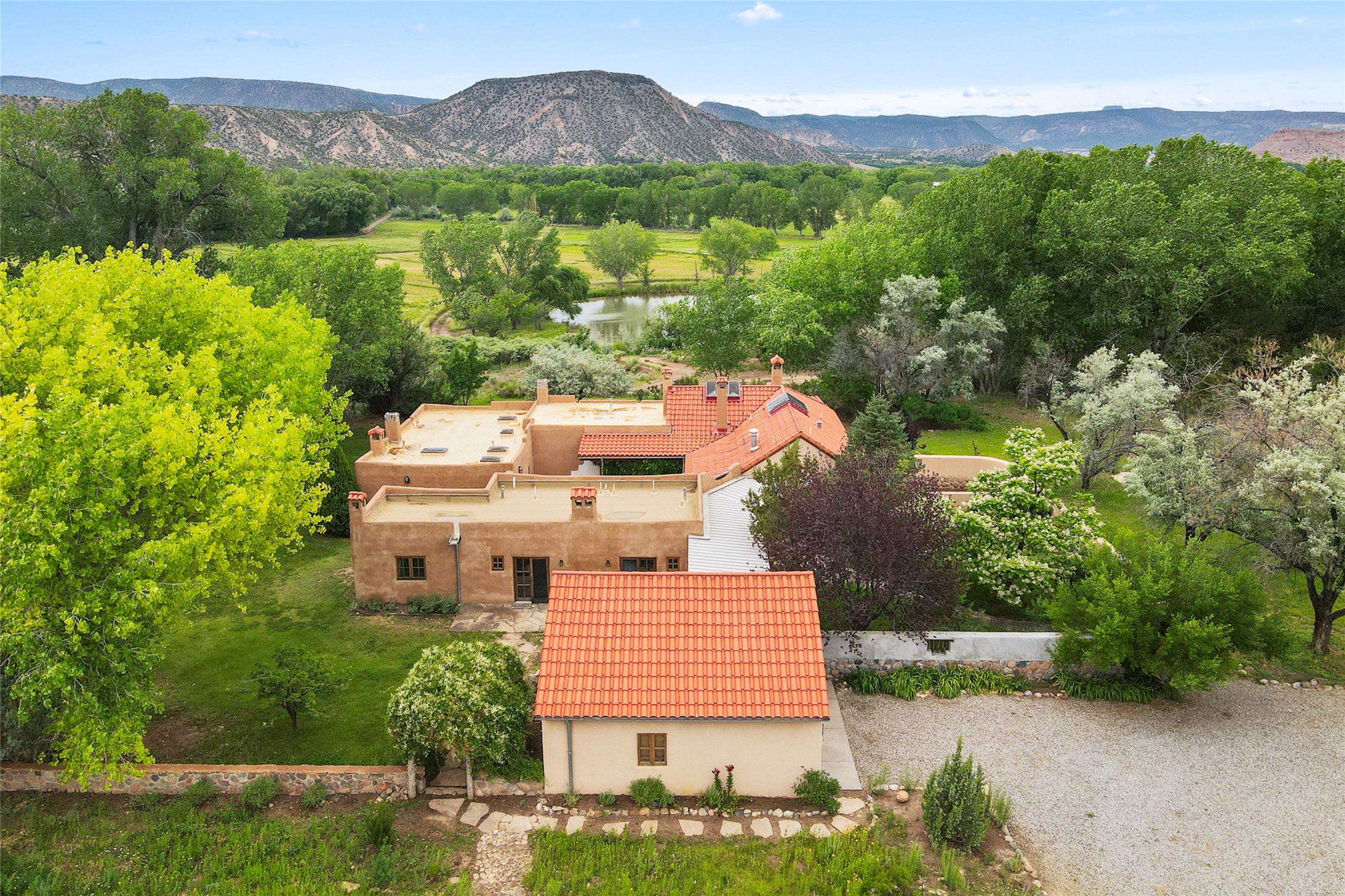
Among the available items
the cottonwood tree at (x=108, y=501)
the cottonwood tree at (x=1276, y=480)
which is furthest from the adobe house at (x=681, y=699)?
the cottonwood tree at (x=1276, y=480)

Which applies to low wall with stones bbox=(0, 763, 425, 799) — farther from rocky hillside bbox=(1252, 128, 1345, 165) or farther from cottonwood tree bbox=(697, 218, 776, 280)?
rocky hillside bbox=(1252, 128, 1345, 165)

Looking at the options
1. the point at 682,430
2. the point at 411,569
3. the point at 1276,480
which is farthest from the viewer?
the point at 682,430

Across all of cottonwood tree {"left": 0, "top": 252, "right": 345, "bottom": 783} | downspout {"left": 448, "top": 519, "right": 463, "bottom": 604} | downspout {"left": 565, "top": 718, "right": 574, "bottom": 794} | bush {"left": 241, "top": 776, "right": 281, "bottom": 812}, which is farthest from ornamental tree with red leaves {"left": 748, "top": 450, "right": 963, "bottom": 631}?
cottonwood tree {"left": 0, "top": 252, "right": 345, "bottom": 783}

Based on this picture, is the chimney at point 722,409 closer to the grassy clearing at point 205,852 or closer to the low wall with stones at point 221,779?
the low wall with stones at point 221,779

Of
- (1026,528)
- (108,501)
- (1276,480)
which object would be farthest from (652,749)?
(1276,480)

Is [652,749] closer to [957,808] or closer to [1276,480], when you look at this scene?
[957,808]

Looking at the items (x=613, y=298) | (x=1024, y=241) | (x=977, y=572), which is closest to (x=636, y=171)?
(x=613, y=298)
